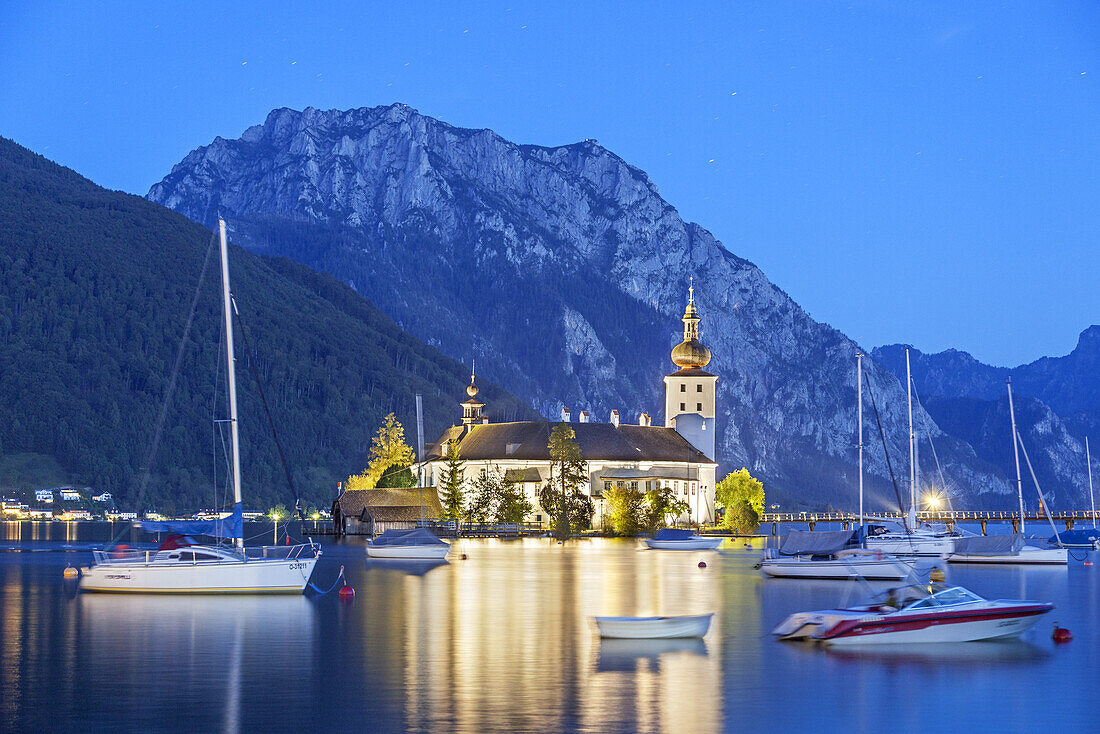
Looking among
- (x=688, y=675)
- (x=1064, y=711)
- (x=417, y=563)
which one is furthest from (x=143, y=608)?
(x=417, y=563)

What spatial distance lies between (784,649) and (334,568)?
47328 mm

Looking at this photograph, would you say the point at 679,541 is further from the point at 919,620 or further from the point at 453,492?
the point at 919,620

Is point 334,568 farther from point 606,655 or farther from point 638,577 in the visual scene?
point 606,655

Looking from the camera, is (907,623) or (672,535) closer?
(907,623)

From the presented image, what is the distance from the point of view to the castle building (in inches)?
6029

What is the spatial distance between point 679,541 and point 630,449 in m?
44.0

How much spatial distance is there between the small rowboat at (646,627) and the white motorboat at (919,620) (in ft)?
10.2

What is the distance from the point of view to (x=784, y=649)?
37.2 meters

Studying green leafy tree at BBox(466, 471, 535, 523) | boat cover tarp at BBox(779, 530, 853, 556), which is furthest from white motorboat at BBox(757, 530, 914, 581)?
green leafy tree at BBox(466, 471, 535, 523)

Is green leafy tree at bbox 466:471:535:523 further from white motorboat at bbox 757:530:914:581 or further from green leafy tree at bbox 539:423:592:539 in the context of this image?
white motorboat at bbox 757:530:914:581

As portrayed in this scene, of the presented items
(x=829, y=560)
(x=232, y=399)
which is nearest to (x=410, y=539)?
(x=829, y=560)

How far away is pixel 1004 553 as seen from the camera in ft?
314

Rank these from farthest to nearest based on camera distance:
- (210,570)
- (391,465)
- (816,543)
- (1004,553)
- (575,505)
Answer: (391,465), (575,505), (1004,553), (816,543), (210,570)

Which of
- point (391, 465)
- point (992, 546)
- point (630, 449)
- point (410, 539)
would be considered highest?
point (630, 449)
